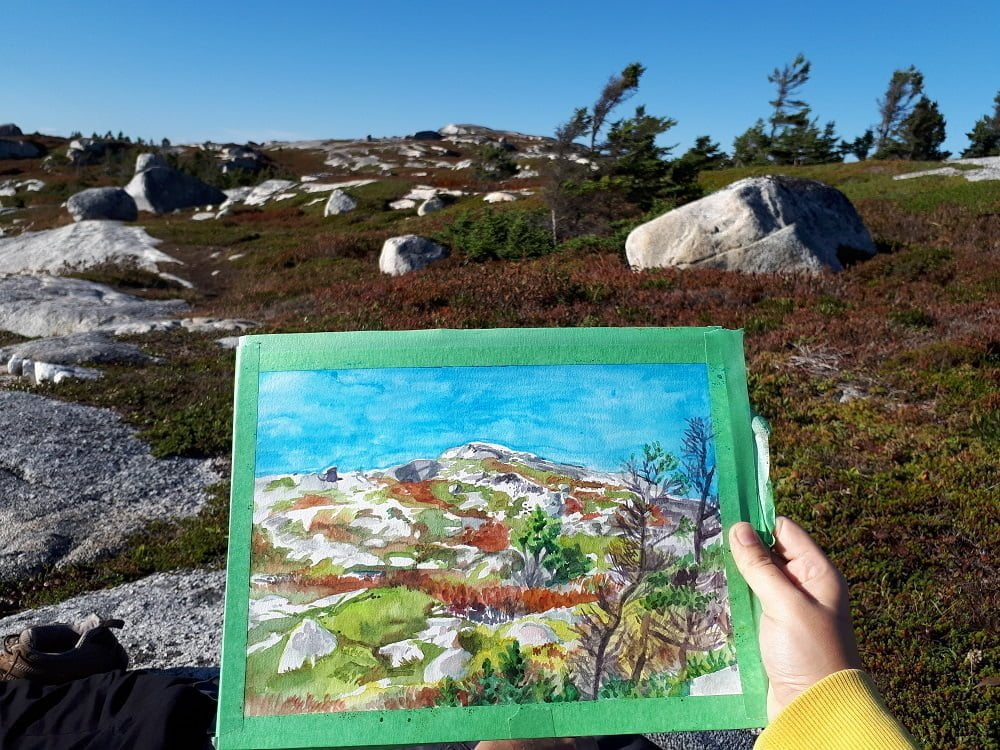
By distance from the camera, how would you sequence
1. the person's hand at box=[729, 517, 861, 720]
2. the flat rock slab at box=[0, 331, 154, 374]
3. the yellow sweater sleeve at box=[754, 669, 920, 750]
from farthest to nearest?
the flat rock slab at box=[0, 331, 154, 374] < the person's hand at box=[729, 517, 861, 720] < the yellow sweater sleeve at box=[754, 669, 920, 750]

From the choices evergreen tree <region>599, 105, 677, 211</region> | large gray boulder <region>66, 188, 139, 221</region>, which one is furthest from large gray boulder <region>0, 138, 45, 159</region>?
evergreen tree <region>599, 105, 677, 211</region>

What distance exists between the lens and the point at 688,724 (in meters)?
2.23

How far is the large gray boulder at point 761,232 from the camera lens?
16.4 meters

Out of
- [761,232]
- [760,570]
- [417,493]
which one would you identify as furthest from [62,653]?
[761,232]

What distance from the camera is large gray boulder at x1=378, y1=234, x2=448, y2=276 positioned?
925 inches

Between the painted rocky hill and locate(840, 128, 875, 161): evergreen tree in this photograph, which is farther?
locate(840, 128, 875, 161): evergreen tree

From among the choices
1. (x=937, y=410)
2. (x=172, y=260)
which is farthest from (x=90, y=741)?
(x=172, y=260)

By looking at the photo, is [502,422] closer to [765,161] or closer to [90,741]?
[90,741]

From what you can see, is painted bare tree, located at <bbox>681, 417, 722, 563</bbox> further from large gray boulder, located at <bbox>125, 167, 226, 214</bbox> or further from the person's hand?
large gray boulder, located at <bbox>125, 167, 226, 214</bbox>

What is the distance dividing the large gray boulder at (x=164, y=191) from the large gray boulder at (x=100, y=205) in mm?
7375

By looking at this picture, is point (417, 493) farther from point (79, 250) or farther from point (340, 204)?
point (340, 204)

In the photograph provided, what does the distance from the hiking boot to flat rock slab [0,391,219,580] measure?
10.1ft

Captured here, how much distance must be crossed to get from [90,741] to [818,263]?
54.8 ft

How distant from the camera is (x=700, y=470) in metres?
2.48
